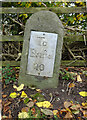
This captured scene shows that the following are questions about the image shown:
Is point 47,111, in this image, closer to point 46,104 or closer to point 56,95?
point 46,104

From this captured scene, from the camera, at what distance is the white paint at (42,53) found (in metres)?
2.38

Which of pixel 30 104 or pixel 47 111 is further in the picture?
pixel 30 104

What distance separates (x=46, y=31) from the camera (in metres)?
2.38

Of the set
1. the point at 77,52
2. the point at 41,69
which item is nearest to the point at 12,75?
the point at 41,69

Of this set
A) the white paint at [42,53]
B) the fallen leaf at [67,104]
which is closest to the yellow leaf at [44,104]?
the fallen leaf at [67,104]

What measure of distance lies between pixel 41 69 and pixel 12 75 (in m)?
0.74

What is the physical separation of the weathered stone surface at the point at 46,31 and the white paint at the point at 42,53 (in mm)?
56

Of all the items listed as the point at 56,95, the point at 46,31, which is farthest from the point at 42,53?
the point at 56,95

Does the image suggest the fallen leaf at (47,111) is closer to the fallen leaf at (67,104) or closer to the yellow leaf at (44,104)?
the yellow leaf at (44,104)

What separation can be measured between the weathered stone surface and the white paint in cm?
6

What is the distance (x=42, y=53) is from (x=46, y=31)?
404mm

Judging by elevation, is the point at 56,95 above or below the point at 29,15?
below

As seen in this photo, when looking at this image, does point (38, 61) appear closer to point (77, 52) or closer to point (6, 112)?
point (6, 112)

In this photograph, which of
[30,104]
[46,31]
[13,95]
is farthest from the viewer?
[46,31]
